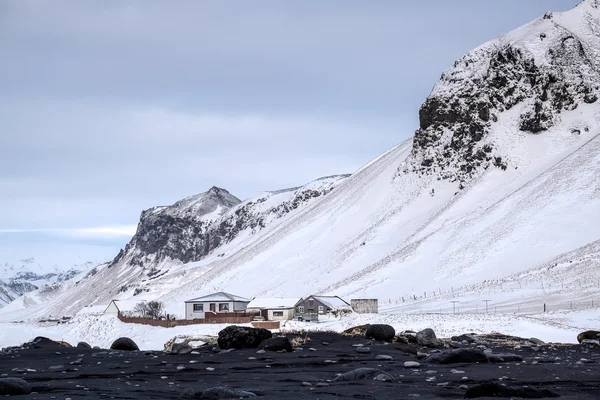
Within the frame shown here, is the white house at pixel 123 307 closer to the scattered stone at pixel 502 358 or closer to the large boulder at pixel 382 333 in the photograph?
the large boulder at pixel 382 333

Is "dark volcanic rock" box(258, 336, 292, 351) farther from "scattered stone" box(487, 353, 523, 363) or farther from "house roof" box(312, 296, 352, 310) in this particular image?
"house roof" box(312, 296, 352, 310)

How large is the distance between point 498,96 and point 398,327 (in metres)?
123

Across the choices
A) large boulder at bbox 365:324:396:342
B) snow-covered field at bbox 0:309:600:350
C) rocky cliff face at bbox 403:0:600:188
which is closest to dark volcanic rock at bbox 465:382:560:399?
large boulder at bbox 365:324:396:342

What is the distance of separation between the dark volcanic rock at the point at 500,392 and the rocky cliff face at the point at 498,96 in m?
131

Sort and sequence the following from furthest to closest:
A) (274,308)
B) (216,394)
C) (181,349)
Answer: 1. (274,308)
2. (181,349)
3. (216,394)

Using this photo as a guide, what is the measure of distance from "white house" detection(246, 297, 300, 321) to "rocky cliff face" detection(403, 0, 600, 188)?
69990 mm

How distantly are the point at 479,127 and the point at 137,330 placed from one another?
108352 millimetres

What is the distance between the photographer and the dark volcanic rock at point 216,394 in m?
12.7

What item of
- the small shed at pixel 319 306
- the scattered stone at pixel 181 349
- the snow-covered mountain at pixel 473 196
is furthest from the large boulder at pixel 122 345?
the snow-covered mountain at pixel 473 196

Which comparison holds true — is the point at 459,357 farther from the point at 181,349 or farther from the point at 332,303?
the point at 332,303

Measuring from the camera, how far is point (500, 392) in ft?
39.5

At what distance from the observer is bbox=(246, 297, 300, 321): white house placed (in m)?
79.4

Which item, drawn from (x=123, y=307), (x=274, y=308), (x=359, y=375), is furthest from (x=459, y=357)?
(x=123, y=307)

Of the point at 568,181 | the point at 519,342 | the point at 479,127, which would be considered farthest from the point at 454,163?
the point at 519,342
